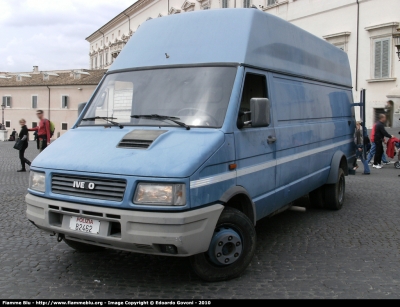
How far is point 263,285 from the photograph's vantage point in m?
4.83

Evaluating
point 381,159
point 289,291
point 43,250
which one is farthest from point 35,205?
point 381,159

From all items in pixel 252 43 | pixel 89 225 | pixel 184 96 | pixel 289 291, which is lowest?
pixel 289 291

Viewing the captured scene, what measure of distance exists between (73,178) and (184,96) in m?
1.48

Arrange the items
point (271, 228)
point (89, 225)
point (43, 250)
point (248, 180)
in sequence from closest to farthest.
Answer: point (89, 225) < point (248, 180) < point (43, 250) < point (271, 228)

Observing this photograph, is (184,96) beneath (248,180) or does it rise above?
above

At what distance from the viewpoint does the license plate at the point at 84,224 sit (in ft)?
15.0

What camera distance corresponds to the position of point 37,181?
199 inches

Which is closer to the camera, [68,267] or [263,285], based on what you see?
[263,285]

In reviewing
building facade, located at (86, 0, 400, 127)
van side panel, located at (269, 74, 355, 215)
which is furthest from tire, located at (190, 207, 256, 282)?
building facade, located at (86, 0, 400, 127)

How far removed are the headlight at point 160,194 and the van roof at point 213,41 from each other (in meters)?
1.80

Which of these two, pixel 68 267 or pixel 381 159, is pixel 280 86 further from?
pixel 381 159

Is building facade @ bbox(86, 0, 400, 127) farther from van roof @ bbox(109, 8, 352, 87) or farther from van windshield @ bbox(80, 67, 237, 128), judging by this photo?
van windshield @ bbox(80, 67, 237, 128)

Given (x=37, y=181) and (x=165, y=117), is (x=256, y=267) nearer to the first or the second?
(x=165, y=117)

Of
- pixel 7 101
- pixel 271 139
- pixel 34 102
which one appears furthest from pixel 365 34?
pixel 7 101
